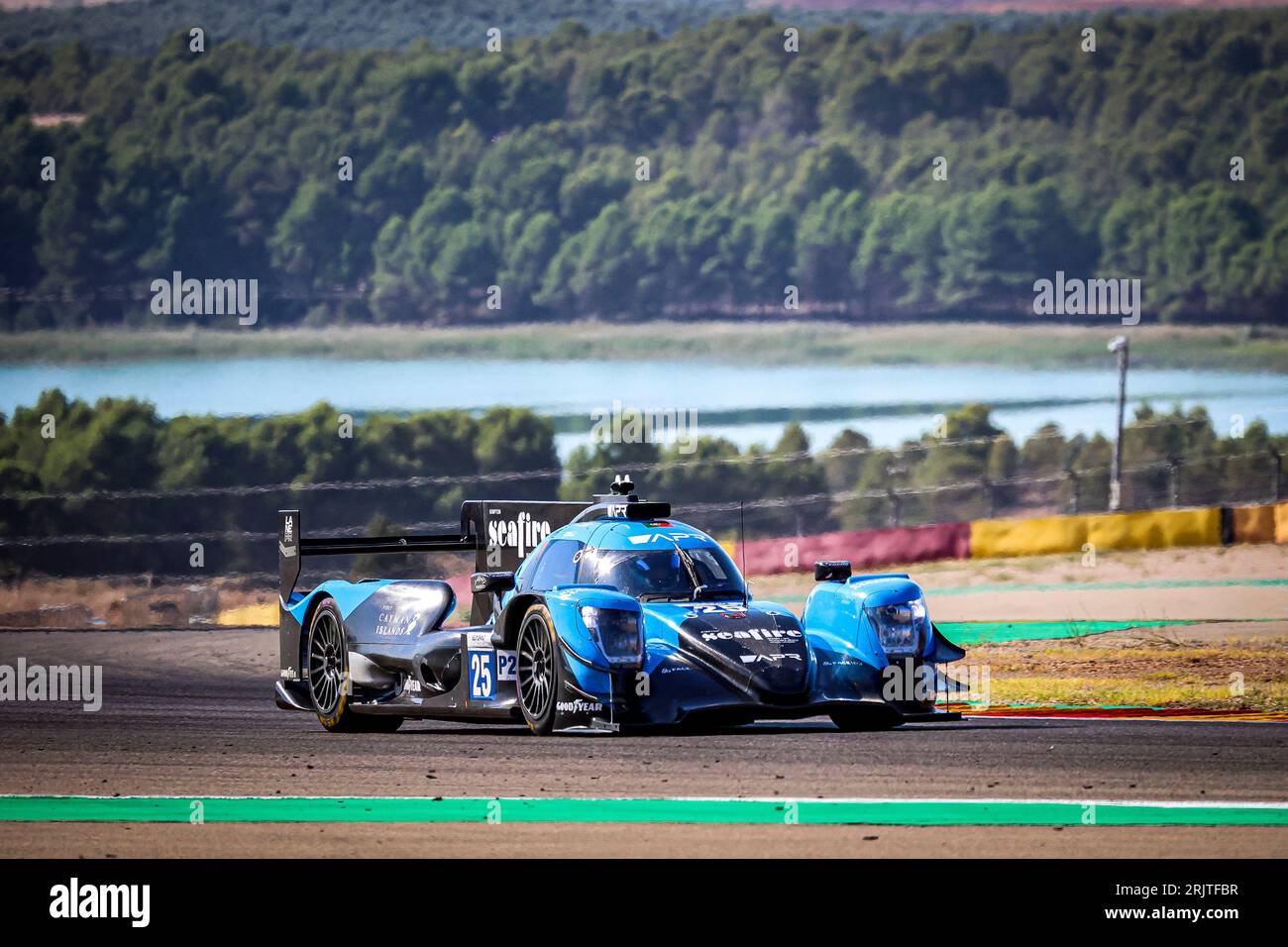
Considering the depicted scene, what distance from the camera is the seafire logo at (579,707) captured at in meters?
11.6

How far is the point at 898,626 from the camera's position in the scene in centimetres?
1227

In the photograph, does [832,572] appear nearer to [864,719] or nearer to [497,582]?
[864,719]

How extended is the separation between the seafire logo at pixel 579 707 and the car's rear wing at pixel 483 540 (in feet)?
6.58

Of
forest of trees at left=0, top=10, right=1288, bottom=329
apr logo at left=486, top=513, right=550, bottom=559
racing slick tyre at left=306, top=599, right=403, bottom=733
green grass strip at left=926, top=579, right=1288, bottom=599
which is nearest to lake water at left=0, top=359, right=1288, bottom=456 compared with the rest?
forest of trees at left=0, top=10, right=1288, bottom=329

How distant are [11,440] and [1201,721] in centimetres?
4297

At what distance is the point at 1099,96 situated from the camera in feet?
302

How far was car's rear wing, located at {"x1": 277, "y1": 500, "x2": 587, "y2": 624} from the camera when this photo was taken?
46.4 ft

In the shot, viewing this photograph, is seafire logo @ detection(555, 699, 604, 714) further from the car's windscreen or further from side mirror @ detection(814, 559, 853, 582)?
side mirror @ detection(814, 559, 853, 582)

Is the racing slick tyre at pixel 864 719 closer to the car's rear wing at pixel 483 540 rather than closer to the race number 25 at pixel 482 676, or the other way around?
the race number 25 at pixel 482 676

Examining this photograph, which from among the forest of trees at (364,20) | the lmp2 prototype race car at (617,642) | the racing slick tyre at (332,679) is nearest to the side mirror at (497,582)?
the lmp2 prototype race car at (617,642)

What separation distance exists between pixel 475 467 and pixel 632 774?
140 feet
